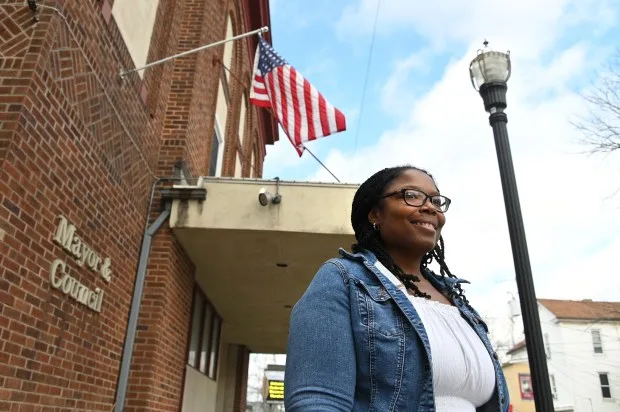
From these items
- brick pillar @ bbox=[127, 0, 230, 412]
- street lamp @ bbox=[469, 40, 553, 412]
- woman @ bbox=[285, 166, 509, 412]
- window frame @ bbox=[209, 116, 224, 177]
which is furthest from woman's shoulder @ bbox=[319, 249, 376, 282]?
window frame @ bbox=[209, 116, 224, 177]

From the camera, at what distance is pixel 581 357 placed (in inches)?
1460

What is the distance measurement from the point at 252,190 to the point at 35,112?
351 centimetres

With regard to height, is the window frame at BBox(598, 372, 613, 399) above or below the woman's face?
above

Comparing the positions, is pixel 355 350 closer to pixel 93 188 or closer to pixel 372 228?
pixel 372 228

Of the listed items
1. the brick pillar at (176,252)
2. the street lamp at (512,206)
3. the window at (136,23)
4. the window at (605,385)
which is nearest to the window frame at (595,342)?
the window at (605,385)

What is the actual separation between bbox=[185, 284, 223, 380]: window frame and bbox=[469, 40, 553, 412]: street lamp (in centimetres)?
558

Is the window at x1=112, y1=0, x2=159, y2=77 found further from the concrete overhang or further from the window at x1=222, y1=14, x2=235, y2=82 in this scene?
the window at x1=222, y1=14, x2=235, y2=82

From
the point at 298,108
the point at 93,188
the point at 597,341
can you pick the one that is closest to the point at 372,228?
the point at 93,188

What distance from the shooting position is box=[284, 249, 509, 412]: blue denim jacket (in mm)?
1367

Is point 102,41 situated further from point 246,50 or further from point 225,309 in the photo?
point 246,50

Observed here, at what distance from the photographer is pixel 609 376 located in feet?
117

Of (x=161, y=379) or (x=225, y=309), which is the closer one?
(x=161, y=379)

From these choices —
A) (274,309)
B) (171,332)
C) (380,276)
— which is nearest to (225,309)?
(274,309)

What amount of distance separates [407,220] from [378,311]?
471mm
